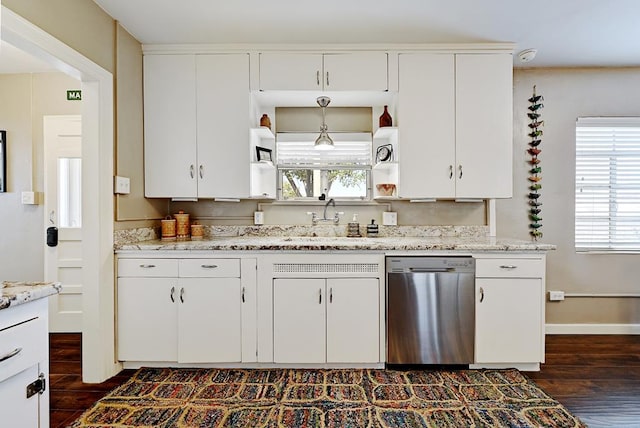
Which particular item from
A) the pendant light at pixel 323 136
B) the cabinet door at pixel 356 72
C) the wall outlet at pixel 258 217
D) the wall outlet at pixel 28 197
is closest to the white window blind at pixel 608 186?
the cabinet door at pixel 356 72

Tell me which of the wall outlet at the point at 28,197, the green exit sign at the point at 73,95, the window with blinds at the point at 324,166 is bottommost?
the wall outlet at the point at 28,197

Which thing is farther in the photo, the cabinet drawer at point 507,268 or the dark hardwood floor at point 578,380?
the cabinet drawer at point 507,268

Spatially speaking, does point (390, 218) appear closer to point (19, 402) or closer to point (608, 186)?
point (608, 186)

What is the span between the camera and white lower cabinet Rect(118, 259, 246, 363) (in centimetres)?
256

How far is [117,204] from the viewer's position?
2584 millimetres

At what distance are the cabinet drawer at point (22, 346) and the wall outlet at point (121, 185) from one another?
1582 mm

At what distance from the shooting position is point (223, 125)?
292 cm

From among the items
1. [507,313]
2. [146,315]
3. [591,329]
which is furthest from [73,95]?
[591,329]

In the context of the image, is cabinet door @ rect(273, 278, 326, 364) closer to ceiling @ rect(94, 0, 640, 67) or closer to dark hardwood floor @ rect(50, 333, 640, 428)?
dark hardwood floor @ rect(50, 333, 640, 428)

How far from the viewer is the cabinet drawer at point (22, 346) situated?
1.01 m

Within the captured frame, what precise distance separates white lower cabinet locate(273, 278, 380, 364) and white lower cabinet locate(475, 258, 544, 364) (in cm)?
75

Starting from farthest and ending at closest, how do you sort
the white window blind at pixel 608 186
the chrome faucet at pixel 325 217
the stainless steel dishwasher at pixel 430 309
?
the white window blind at pixel 608 186 → the chrome faucet at pixel 325 217 → the stainless steel dishwasher at pixel 430 309

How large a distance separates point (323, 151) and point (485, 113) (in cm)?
138

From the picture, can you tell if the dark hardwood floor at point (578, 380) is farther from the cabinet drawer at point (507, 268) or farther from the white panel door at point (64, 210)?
the cabinet drawer at point (507, 268)
